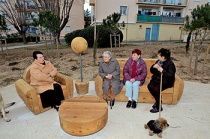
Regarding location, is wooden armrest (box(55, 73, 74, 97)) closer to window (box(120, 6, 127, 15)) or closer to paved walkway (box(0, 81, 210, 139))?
paved walkway (box(0, 81, 210, 139))

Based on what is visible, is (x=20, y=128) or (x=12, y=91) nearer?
(x=20, y=128)

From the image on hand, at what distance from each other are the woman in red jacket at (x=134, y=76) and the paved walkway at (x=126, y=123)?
0.23 m

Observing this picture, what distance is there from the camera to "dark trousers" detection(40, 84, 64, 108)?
121 inches

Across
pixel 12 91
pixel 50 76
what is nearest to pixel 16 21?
pixel 12 91

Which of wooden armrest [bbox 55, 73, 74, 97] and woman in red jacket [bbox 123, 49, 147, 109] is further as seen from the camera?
wooden armrest [bbox 55, 73, 74, 97]

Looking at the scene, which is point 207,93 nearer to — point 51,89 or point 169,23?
point 51,89

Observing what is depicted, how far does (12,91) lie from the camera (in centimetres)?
424

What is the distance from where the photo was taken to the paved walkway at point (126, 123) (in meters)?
2.47

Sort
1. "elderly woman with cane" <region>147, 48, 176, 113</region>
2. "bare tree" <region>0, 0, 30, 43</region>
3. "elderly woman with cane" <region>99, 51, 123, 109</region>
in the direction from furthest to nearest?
"bare tree" <region>0, 0, 30, 43</region>, "elderly woman with cane" <region>99, 51, 123, 109</region>, "elderly woman with cane" <region>147, 48, 176, 113</region>

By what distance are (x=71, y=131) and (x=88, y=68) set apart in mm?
3929

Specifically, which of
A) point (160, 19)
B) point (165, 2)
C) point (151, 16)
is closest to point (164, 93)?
point (151, 16)

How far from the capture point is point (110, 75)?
334 cm

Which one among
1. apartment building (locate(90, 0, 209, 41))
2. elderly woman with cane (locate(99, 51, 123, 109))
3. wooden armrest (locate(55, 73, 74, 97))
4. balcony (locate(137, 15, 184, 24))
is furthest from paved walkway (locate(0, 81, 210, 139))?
balcony (locate(137, 15, 184, 24))

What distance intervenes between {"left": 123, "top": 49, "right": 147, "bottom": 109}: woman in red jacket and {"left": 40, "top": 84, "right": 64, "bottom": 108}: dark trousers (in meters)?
1.37
